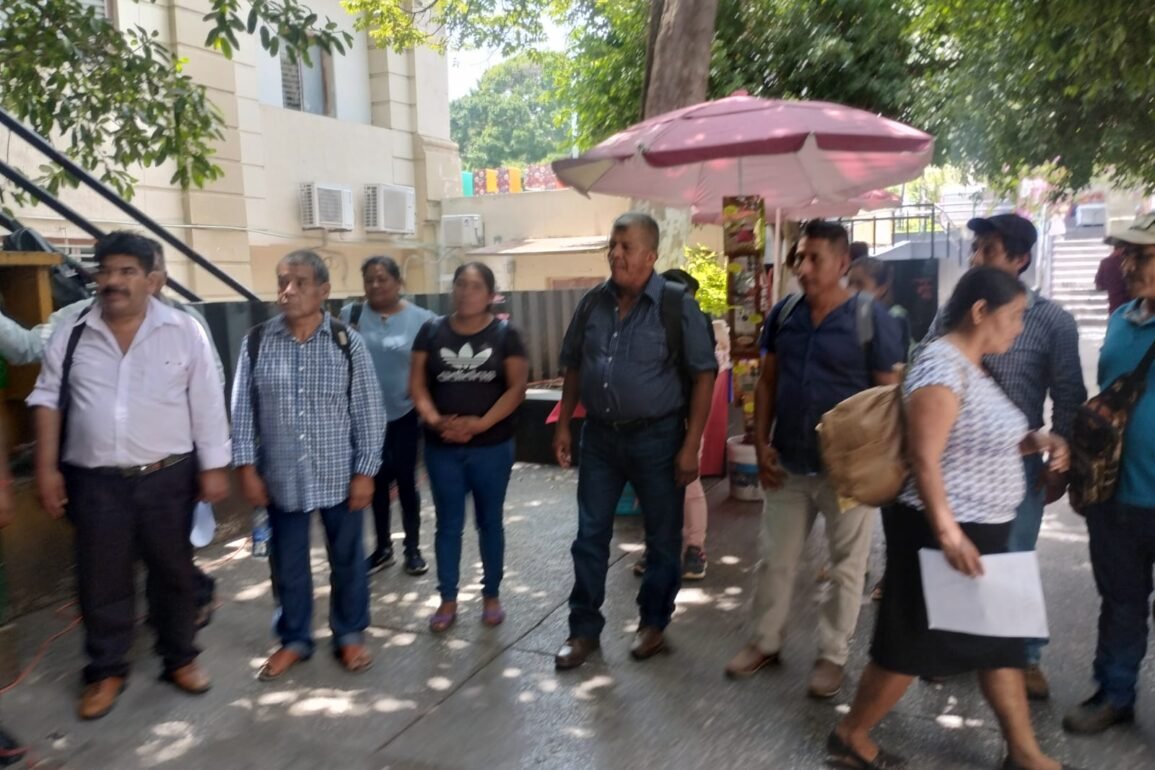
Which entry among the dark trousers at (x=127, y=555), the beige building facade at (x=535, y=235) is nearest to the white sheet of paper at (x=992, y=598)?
the dark trousers at (x=127, y=555)

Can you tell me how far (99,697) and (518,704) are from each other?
1.65m

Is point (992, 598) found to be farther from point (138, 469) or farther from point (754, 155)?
point (138, 469)

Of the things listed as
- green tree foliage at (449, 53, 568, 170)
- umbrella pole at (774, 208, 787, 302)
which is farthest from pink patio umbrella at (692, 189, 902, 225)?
green tree foliage at (449, 53, 568, 170)

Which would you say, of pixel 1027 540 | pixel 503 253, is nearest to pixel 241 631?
pixel 1027 540

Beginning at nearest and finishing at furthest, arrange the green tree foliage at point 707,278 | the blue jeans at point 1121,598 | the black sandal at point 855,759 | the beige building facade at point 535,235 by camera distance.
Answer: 1. the black sandal at point 855,759
2. the blue jeans at point 1121,598
3. the green tree foliage at point 707,278
4. the beige building facade at point 535,235

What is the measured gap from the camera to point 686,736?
345 centimetres

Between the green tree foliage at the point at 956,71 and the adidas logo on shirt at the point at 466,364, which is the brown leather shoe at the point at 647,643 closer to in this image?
the adidas logo on shirt at the point at 466,364

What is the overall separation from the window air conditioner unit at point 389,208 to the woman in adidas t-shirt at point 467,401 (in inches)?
467

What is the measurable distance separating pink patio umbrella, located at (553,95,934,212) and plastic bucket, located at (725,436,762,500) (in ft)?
5.59

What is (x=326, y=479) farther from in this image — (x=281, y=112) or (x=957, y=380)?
(x=281, y=112)

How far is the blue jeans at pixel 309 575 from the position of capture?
4.02m

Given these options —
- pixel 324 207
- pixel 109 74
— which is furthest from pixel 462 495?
pixel 324 207

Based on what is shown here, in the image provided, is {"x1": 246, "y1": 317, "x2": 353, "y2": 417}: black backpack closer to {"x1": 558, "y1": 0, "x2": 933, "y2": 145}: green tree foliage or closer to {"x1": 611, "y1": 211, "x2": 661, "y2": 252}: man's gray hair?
{"x1": 611, "y1": 211, "x2": 661, "y2": 252}: man's gray hair

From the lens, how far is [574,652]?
13.2 feet
